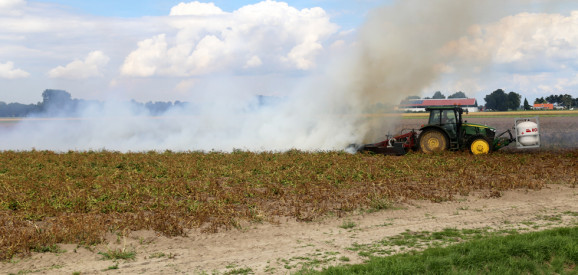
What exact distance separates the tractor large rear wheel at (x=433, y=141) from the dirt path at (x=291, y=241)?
10.2 m

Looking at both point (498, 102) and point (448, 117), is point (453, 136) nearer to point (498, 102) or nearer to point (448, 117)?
point (448, 117)

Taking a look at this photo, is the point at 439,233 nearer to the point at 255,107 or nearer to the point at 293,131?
the point at 293,131

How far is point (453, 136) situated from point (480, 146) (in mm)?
1431

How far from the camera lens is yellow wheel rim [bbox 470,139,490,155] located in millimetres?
23125

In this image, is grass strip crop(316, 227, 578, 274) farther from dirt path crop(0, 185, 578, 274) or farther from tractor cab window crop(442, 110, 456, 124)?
tractor cab window crop(442, 110, 456, 124)

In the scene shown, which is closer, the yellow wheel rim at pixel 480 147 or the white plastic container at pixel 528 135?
the yellow wheel rim at pixel 480 147

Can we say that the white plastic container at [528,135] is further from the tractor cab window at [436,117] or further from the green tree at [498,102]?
the green tree at [498,102]

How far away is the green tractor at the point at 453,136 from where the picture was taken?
23766 millimetres

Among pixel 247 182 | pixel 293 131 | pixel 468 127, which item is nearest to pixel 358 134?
pixel 293 131

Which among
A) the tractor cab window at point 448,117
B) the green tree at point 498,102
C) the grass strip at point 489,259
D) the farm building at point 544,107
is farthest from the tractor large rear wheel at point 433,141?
the farm building at point 544,107

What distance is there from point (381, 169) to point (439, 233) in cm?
834

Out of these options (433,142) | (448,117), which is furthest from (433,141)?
(448,117)

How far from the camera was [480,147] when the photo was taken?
76.3 feet

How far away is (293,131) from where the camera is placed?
2717cm
